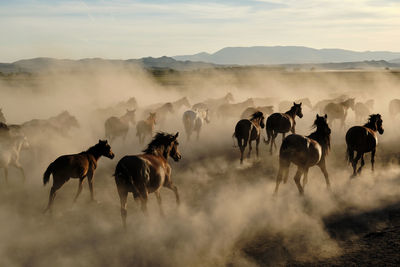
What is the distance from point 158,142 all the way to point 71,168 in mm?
2480

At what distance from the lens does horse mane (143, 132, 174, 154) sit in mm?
10344

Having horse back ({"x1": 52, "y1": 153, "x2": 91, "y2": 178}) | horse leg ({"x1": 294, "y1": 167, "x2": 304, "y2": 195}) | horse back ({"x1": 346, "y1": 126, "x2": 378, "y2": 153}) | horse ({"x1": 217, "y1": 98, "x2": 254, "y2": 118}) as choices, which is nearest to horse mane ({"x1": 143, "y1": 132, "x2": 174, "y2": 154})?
horse back ({"x1": 52, "y1": 153, "x2": 91, "y2": 178})

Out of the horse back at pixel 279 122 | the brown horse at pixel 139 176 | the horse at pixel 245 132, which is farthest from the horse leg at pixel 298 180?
the horse back at pixel 279 122

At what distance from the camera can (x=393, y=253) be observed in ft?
24.6

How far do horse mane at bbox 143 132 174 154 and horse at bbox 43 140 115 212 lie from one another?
6.51 feet

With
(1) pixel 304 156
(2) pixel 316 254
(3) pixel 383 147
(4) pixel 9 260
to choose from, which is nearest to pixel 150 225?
(4) pixel 9 260

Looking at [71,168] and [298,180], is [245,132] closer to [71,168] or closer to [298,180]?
[298,180]

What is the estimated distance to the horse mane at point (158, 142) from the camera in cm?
1034

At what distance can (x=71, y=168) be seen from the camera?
10.6 metres

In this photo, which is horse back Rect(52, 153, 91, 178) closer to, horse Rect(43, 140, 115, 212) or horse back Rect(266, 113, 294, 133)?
horse Rect(43, 140, 115, 212)

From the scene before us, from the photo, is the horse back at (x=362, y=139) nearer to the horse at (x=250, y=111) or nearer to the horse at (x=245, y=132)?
the horse at (x=245, y=132)

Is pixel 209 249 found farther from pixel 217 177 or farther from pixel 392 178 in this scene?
pixel 392 178

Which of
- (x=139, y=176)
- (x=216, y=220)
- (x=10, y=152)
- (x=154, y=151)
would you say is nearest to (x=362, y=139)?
(x=216, y=220)

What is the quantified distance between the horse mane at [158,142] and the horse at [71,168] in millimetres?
1984
